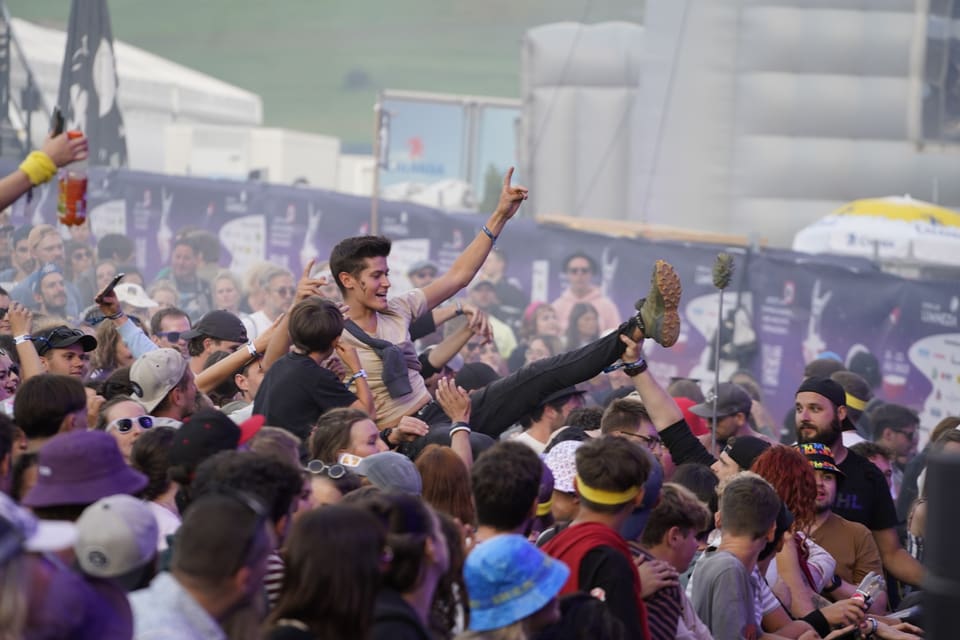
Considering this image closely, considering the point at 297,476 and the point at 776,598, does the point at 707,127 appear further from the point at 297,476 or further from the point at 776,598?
the point at 297,476

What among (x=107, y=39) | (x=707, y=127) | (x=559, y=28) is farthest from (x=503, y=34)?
(x=107, y=39)

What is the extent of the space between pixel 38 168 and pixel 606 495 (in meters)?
2.15

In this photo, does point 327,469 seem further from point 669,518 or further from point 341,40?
point 341,40

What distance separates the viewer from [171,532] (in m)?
4.20

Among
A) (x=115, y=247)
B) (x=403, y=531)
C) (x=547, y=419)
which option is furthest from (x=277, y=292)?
(x=403, y=531)

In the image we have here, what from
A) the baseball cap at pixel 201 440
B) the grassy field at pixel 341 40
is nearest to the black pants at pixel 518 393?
the baseball cap at pixel 201 440

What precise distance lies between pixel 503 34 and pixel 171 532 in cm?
5856

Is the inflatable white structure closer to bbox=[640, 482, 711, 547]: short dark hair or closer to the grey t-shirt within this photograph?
the grey t-shirt

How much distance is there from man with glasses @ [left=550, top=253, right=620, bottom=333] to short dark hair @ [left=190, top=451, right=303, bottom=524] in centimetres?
Result: 968

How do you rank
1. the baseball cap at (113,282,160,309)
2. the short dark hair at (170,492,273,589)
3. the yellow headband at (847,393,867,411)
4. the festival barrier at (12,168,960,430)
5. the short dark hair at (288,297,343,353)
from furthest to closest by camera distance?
1. the festival barrier at (12,168,960,430)
2. the baseball cap at (113,282,160,309)
3. the yellow headband at (847,393,867,411)
4. the short dark hair at (288,297,343,353)
5. the short dark hair at (170,492,273,589)

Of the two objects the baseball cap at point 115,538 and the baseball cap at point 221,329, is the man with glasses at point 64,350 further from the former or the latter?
the baseball cap at point 115,538

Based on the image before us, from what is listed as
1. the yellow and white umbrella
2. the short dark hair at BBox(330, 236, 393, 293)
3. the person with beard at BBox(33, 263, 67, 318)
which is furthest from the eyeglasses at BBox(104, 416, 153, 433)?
the yellow and white umbrella

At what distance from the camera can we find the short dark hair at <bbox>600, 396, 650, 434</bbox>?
6129mm

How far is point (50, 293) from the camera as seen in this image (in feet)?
32.3
